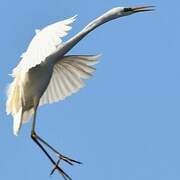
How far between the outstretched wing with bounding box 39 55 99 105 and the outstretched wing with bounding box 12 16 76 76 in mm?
2423

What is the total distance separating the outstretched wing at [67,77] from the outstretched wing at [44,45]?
2.42 meters

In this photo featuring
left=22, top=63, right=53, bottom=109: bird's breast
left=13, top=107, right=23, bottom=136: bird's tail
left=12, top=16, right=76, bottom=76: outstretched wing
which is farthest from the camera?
left=13, top=107, right=23, bottom=136: bird's tail

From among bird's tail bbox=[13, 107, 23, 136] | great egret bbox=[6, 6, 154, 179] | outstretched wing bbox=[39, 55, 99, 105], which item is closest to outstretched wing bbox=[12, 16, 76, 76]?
great egret bbox=[6, 6, 154, 179]

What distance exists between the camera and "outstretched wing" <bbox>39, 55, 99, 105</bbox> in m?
21.2

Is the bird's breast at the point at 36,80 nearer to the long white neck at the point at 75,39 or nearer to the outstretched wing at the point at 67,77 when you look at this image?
the long white neck at the point at 75,39

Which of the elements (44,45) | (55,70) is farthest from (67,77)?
(44,45)

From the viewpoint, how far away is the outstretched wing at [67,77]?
2119 centimetres

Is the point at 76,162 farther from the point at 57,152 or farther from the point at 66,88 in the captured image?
the point at 66,88

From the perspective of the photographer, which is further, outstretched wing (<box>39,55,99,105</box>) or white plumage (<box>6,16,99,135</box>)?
outstretched wing (<box>39,55,99,105</box>)

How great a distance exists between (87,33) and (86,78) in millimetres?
2337

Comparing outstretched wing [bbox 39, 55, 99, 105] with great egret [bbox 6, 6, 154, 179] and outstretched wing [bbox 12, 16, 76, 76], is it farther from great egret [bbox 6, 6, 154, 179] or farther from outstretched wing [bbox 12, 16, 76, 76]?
outstretched wing [bbox 12, 16, 76, 76]

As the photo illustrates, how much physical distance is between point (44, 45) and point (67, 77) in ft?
10.2

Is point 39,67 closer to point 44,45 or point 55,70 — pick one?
point 44,45

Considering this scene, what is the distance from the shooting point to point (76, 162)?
19.3 meters
